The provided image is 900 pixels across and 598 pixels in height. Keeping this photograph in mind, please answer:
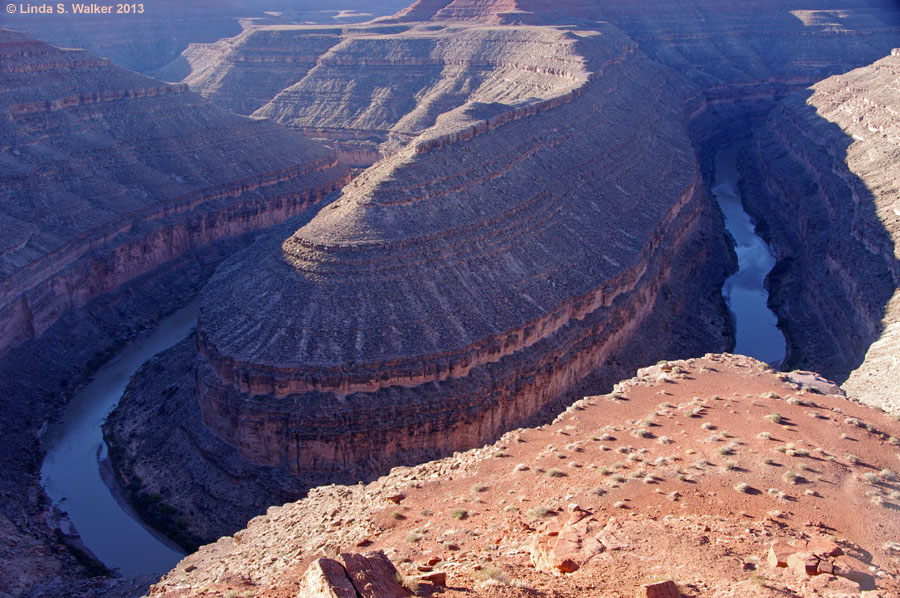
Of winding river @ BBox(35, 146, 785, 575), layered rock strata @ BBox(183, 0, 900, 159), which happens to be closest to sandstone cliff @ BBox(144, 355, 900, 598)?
winding river @ BBox(35, 146, 785, 575)

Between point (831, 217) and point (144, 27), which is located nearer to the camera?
point (831, 217)

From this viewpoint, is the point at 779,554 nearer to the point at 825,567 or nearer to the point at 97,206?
the point at 825,567

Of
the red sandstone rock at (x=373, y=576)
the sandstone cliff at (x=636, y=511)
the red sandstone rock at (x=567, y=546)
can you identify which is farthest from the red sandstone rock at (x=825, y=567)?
the red sandstone rock at (x=373, y=576)

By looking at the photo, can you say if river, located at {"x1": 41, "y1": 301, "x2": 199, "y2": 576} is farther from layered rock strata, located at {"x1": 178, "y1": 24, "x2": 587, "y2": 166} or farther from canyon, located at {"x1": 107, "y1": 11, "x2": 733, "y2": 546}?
layered rock strata, located at {"x1": 178, "y1": 24, "x2": 587, "y2": 166}

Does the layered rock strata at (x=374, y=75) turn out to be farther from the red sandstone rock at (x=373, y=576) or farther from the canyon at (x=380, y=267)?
the red sandstone rock at (x=373, y=576)

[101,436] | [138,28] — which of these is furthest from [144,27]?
[101,436]

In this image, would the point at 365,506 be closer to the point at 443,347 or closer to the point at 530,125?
the point at 443,347

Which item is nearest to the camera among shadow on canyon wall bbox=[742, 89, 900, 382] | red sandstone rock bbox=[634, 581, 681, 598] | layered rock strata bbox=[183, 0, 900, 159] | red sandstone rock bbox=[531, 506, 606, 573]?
red sandstone rock bbox=[634, 581, 681, 598]
